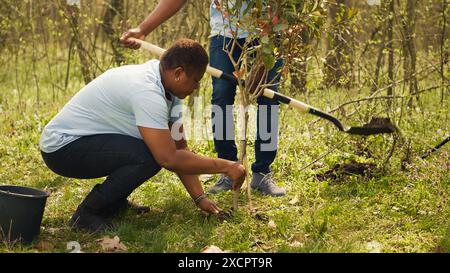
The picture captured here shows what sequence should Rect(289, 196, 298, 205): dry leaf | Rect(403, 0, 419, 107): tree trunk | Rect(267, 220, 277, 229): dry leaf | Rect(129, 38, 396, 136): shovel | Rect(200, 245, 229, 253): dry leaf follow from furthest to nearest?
Rect(403, 0, 419, 107): tree trunk < Rect(289, 196, 298, 205): dry leaf < Rect(129, 38, 396, 136): shovel < Rect(267, 220, 277, 229): dry leaf < Rect(200, 245, 229, 253): dry leaf

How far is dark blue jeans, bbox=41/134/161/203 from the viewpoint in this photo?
12.6ft

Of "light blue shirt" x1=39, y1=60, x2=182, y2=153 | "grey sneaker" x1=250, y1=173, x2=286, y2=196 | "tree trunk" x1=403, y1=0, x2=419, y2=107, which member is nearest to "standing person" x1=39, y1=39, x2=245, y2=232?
"light blue shirt" x1=39, y1=60, x2=182, y2=153

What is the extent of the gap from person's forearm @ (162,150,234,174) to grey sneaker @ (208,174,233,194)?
0.83m

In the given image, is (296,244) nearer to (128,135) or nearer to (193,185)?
(193,185)

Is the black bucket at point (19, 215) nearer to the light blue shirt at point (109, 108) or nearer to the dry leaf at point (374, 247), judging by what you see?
the light blue shirt at point (109, 108)

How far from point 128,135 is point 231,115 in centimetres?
82

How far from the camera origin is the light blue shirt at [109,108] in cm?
372

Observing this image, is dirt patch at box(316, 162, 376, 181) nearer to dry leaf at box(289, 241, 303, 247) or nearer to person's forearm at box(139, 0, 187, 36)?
dry leaf at box(289, 241, 303, 247)

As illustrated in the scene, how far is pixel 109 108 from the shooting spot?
3842 mm

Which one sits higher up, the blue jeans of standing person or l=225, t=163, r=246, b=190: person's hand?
the blue jeans of standing person

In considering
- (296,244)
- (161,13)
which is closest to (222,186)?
(296,244)
